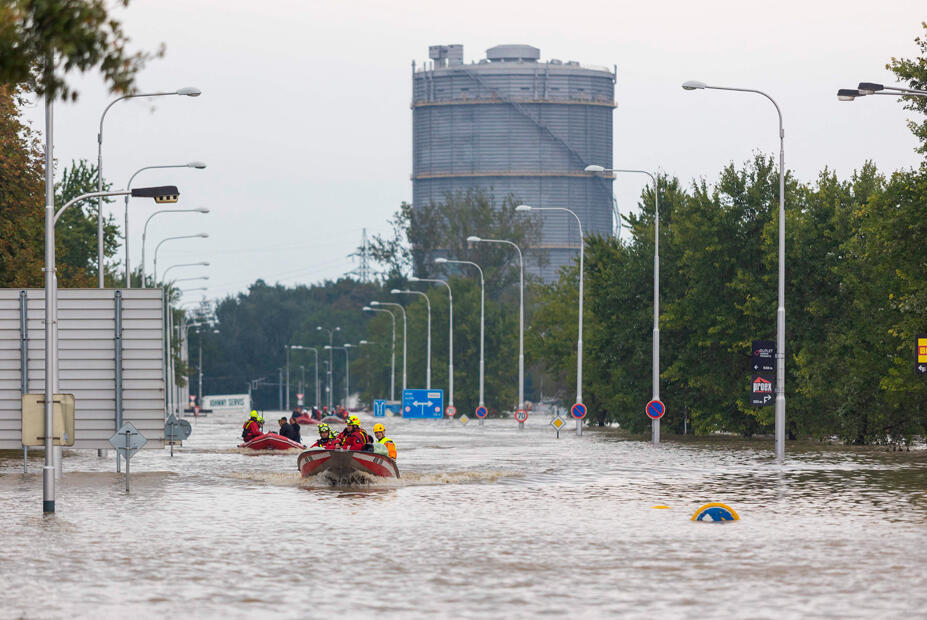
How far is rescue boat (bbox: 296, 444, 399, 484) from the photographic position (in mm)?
32062

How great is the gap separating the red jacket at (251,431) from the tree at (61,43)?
40220mm

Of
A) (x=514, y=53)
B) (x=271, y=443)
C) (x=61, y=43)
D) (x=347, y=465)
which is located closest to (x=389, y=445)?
(x=347, y=465)

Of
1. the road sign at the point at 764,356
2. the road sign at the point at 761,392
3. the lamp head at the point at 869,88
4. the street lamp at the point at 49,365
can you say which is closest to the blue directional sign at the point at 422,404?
the road sign at the point at 761,392

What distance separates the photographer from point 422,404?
341ft

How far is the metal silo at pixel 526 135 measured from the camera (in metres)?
166

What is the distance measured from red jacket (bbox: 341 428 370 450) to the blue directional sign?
69973mm

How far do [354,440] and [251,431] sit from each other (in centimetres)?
2179

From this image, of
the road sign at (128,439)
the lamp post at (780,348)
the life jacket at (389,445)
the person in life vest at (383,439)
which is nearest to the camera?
the road sign at (128,439)

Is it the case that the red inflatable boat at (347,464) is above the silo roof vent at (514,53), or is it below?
below

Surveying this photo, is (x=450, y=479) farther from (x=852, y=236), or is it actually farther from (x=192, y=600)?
(x=852, y=236)

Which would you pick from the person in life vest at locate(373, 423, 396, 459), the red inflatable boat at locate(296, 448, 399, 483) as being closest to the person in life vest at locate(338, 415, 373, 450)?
the red inflatable boat at locate(296, 448, 399, 483)

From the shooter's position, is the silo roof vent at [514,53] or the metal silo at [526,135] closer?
the metal silo at [526,135]

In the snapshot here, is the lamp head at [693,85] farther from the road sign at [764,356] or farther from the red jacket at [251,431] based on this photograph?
the red jacket at [251,431]

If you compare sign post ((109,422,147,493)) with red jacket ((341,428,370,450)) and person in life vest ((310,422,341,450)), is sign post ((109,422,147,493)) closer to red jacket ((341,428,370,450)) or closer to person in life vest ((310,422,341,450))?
person in life vest ((310,422,341,450))
